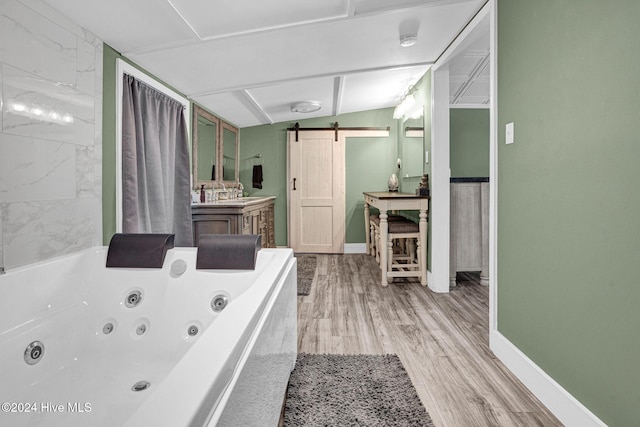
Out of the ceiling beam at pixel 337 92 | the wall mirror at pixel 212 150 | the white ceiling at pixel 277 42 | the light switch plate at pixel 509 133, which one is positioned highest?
the ceiling beam at pixel 337 92

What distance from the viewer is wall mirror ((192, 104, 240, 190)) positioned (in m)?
3.77

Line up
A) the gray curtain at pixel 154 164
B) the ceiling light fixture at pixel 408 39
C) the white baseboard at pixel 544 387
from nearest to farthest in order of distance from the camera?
the white baseboard at pixel 544 387 → the gray curtain at pixel 154 164 → the ceiling light fixture at pixel 408 39

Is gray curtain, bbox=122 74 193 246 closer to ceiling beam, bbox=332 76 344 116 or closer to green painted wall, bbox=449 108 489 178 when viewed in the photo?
ceiling beam, bbox=332 76 344 116

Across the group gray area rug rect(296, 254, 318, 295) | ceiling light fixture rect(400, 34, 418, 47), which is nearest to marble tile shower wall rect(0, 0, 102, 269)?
gray area rug rect(296, 254, 318, 295)

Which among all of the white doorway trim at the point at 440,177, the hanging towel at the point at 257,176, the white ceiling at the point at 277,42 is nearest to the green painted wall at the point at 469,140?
the white ceiling at the point at 277,42

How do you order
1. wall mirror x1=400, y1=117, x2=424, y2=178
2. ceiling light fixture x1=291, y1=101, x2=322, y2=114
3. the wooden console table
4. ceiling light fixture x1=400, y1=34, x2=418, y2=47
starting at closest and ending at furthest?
ceiling light fixture x1=400, y1=34, x2=418, y2=47 < the wooden console table < wall mirror x1=400, y1=117, x2=424, y2=178 < ceiling light fixture x1=291, y1=101, x2=322, y2=114

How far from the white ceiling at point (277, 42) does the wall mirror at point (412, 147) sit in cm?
52

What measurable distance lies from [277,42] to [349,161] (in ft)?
9.59

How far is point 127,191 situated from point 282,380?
1665 millimetres

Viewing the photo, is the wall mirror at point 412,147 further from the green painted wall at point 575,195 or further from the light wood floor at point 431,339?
the green painted wall at point 575,195

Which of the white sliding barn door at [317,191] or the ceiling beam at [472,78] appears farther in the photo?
the white sliding barn door at [317,191]

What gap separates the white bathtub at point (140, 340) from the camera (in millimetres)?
797

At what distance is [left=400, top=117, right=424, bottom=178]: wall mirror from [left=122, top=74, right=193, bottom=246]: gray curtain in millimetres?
2325

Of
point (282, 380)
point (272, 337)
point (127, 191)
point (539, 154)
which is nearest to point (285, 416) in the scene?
point (282, 380)
